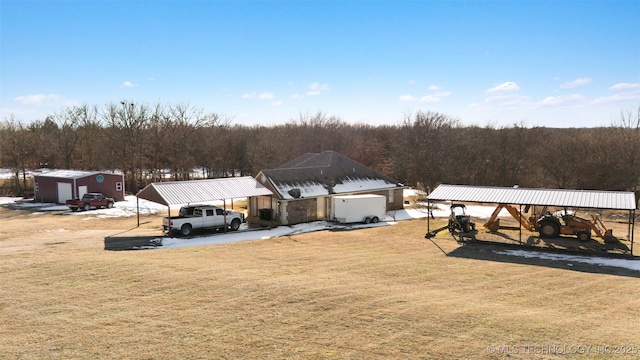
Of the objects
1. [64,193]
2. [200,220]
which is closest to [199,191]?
[200,220]

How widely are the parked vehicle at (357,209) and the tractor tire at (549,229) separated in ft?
34.1

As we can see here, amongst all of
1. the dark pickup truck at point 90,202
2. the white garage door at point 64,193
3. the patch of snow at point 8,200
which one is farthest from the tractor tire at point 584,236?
the patch of snow at point 8,200

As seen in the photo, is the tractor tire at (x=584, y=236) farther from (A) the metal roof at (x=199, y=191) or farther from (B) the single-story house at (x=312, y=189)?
(A) the metal roof at (x=199, y=191)

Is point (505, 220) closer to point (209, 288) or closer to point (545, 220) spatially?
point (545, 220)

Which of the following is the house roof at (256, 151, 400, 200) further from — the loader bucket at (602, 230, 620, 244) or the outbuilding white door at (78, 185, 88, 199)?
the outbuilding white door at (78, 185, 88, 199)

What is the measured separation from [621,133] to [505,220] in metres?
26.4

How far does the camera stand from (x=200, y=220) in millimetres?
25500

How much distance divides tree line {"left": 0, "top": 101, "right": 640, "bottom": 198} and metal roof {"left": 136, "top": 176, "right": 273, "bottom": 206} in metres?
24.5

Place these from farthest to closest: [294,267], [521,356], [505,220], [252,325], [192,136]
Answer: [192,136], [505,220], [294,267], [252,325], [521,356]

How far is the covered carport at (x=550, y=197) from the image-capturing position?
21255mm

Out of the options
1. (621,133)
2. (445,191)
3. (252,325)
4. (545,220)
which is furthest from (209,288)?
(621,133)

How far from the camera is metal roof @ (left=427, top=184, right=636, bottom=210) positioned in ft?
70.3

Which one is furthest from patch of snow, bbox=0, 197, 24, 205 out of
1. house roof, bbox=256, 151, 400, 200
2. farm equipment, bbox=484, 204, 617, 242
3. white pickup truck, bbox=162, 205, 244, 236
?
farm equipment, bbox=484, 204, 617, 242

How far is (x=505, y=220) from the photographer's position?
3000 centimetres
